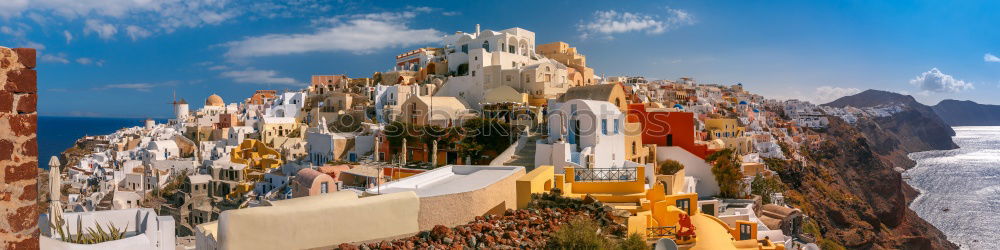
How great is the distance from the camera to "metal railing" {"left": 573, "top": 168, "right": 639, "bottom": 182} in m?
12.7

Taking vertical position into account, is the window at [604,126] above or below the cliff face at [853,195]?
above

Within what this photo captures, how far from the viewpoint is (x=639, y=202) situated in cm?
1204

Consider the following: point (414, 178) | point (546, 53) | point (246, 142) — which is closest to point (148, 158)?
point (246, 142)

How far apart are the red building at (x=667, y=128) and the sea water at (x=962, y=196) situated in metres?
35.1

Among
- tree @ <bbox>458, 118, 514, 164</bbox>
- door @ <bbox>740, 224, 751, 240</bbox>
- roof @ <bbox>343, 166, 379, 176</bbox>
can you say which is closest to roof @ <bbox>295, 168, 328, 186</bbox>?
roof @ <bbox>343, 166, 379, 176</bbox>

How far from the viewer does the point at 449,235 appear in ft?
25.1

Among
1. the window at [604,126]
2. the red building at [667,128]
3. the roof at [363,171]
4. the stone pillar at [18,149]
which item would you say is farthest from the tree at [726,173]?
the stone pillar at [18,149]

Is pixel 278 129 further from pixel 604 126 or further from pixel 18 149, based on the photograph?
pixel 18 149

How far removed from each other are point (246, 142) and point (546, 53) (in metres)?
25.0

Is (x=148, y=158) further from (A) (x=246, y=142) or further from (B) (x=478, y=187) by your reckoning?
(B) (x=478, y=187)

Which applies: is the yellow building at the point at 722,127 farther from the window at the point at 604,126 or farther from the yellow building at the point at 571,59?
the window at the point at 604,126

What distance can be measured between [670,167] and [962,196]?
59.1 metres

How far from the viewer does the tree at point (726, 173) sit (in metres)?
23.2

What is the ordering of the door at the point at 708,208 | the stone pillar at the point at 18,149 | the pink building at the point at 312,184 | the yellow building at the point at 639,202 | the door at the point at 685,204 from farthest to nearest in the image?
1. the pink building at the point at 312,184
2. the door at the point at 708,208
3. the door at the point at 685,204
4. the yellow building at the point at 639,202
5. the stone pillar at the point at 18,149
